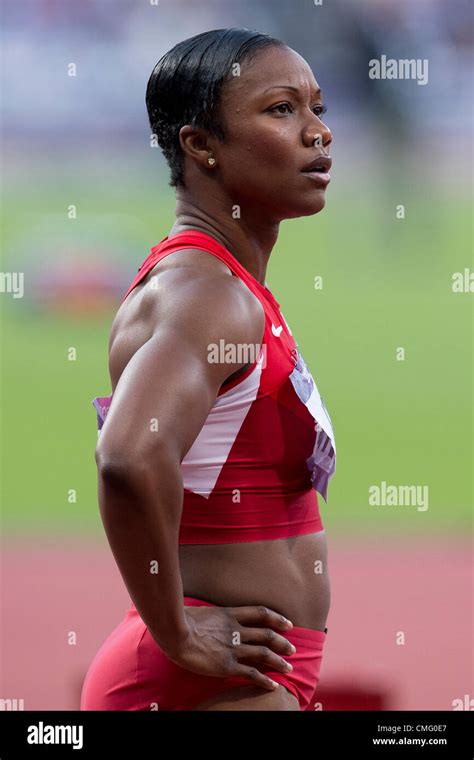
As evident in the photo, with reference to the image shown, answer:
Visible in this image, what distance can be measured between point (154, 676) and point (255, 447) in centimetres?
38

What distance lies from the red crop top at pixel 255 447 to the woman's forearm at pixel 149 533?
16cm

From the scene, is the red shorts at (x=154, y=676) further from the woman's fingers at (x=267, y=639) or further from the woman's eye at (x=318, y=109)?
the woman's eye at (x=318, y=109)

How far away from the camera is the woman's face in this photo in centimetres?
175

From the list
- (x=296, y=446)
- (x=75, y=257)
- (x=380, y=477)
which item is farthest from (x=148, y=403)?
(x=75, y=257)

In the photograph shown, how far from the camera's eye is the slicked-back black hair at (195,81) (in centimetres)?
177

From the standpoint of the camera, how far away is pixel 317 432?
1.70 meters

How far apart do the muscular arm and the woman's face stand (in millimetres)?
309

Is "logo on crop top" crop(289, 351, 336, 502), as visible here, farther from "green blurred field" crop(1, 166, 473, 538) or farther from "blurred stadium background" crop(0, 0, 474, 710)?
"green blurred field" crop(1, 166, 473, 538)

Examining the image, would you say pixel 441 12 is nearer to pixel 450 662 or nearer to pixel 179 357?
pixel 450 662
